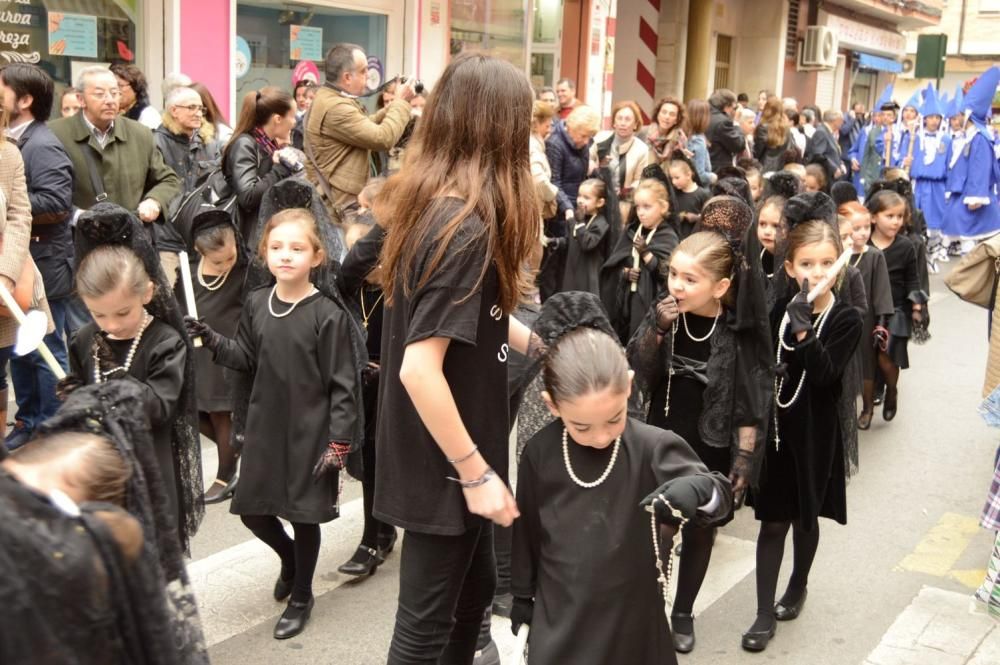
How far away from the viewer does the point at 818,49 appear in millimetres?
23672

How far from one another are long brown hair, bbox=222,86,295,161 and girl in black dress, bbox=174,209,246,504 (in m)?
0.95

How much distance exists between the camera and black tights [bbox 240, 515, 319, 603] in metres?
4.08

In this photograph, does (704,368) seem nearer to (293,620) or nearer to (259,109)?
(293,620)

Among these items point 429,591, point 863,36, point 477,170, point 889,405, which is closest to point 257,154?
point 477,170

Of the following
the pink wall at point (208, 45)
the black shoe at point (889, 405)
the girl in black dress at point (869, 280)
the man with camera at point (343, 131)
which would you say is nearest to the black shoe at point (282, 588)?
the man with camera at point (343, 131)

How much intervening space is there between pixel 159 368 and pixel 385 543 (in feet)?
5.40

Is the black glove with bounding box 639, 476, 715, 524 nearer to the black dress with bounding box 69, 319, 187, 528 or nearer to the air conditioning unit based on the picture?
the black dress with bounding box 69, 319, 187, 528

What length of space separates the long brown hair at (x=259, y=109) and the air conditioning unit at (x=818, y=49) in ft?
63.0

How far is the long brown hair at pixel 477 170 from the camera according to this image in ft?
8.96

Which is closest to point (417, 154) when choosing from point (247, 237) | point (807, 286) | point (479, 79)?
point (479, 79)

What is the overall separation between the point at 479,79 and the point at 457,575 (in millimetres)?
1256

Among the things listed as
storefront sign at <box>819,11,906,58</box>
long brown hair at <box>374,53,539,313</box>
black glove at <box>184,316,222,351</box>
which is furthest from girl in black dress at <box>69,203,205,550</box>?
storefront sign at <box>819,11,906,58</box>

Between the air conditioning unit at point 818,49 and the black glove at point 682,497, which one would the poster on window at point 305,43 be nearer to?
the black glove at point 682,497

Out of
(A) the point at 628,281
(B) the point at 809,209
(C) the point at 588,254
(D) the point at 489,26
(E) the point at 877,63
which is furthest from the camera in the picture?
(E) the point at 877,63
